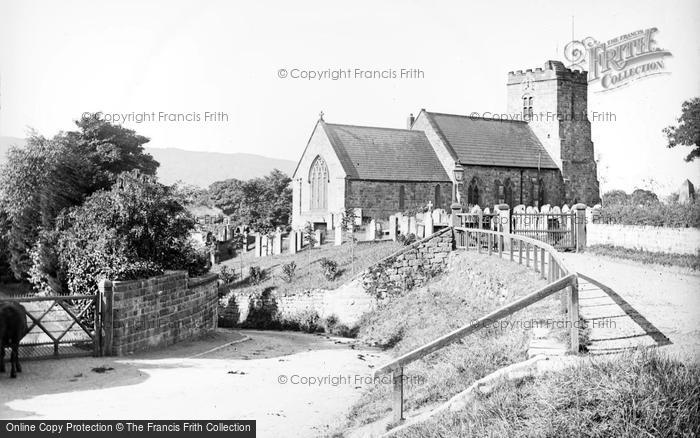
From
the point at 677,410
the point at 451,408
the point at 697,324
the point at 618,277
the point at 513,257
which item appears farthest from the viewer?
the point at 513,257

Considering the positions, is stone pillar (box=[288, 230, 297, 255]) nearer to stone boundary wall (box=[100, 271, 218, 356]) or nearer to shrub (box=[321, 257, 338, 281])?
shrub (box=[321, 257, 338, 281])

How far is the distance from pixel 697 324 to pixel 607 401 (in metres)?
3.22

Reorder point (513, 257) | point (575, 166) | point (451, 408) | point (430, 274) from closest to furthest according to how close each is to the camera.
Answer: point (451, 408), point (513, 257), point (430, 274), point (575, 166)

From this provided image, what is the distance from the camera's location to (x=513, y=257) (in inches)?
742

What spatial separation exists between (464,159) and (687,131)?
18.7m

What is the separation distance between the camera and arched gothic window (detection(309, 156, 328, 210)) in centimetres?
4188

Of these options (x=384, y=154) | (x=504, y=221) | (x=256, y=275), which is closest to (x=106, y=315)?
(x=256, y=275)

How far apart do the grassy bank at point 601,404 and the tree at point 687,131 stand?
17728mm

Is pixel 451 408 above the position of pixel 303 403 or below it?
above

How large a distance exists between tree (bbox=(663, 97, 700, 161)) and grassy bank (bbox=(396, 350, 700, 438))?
17.7 m

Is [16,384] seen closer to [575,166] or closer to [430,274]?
[430,274]

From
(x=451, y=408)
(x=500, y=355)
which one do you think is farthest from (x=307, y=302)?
(x=451, y=408)

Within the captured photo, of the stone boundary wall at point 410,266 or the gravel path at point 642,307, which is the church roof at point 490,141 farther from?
the gravel path at point 642,307

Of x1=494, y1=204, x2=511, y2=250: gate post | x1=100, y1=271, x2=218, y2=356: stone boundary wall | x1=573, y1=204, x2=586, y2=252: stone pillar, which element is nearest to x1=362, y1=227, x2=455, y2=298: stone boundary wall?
x1=494, y1=204, x2=511, y2=250: gate post
